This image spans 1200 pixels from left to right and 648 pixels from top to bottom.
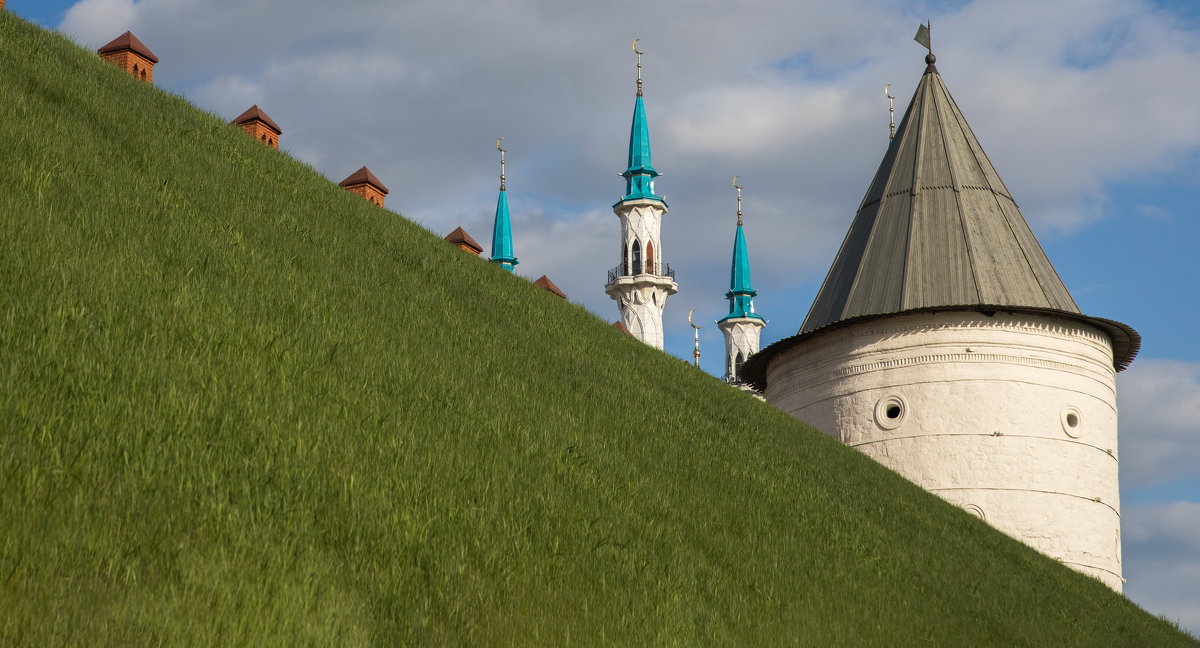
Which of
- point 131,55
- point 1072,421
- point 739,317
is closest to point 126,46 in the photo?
point 131,55

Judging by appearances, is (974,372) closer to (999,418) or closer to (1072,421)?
(999,418)

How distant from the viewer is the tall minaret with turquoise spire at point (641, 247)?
54094 millimetres

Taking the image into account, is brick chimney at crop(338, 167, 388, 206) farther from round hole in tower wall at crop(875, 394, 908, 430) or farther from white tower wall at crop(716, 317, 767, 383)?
white tower wall at crop(716, 317, 767, 383)

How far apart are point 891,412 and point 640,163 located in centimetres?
3271

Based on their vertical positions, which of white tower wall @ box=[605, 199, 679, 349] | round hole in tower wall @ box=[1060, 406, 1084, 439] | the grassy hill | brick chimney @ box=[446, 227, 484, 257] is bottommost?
the grassy hill

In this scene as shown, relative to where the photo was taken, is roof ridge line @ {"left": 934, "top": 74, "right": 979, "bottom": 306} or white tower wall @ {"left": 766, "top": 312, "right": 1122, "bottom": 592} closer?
white tower wall @ {"left": 766, "top": 312, "right": 1122, "bottom": 592}

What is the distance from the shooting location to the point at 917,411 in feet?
73.8

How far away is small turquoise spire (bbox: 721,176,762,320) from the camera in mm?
68312

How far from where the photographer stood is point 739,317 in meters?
68.1

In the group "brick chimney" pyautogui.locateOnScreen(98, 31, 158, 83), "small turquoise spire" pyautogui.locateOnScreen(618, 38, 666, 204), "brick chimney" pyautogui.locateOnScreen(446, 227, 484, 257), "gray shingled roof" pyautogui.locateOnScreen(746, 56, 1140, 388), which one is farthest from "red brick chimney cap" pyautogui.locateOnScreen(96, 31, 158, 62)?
"small turquoise spire" pyautogui.locateOnScreen(618, 38, 666, 204)

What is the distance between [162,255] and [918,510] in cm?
846

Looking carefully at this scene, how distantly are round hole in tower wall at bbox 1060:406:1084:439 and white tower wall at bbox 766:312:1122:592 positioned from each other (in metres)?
0.02

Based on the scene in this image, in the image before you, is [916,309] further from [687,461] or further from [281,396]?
[281,396]

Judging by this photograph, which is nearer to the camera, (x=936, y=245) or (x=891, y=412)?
(x=891, y=412)
